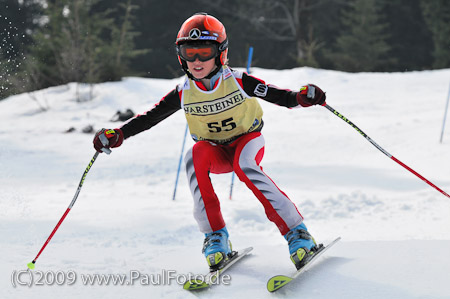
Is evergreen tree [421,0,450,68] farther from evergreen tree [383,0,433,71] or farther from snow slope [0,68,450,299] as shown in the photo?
snow slope [0,68,450,299]

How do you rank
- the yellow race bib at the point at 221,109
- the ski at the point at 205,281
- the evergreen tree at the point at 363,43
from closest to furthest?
the ski at the point at 205,281
the yellow race bib at the point at 221,109
the evergreen tree at the point at 363,43

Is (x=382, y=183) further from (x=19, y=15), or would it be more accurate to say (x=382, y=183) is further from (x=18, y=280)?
(x=19, y=15)

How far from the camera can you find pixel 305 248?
8.21ft

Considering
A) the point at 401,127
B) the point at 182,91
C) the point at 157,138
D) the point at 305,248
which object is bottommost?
the point at 157,138

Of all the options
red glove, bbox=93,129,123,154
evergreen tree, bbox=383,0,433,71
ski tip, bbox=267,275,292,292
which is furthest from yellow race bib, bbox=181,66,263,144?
evergreen tree, bbox=383,0,433,71

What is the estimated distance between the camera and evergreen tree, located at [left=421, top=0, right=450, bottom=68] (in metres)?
21.0

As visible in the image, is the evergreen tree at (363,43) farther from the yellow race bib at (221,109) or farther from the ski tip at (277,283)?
the ski tip at (277,283)

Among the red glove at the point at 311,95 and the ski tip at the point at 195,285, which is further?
the red glove at the point at 311,95

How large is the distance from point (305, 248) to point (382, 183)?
343 cm

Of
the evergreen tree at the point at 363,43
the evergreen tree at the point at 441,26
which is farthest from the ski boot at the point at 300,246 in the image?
the evergreen tree at the point at 441,26

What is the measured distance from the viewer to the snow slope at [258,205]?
7.92ft

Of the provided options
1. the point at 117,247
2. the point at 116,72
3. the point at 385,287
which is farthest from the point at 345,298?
the point at 116,72

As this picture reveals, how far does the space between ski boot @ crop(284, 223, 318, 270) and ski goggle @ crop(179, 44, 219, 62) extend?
1090 mm

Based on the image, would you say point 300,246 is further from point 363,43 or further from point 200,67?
point 363,43
